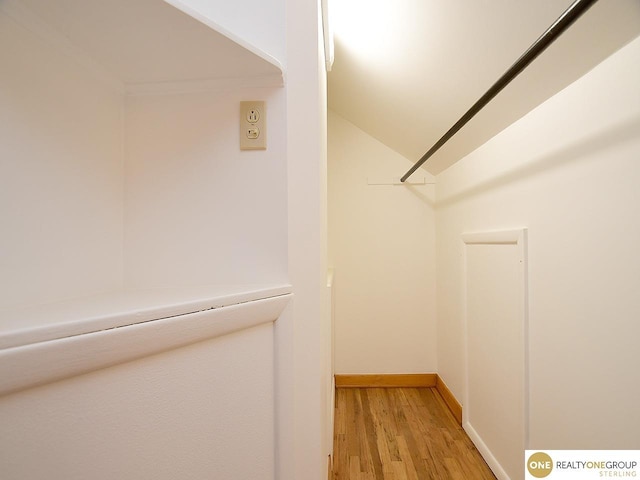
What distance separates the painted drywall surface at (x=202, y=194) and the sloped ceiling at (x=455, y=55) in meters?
0.79

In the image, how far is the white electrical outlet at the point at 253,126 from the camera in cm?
70

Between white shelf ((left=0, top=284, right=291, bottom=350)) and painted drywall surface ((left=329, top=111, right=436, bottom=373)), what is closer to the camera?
white shelf ((left=0, top=284, right=291, bottom=350))

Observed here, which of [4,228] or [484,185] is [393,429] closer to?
[484,185]

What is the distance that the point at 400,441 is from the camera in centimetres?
168

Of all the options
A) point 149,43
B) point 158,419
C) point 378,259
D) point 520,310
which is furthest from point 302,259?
point 378,259

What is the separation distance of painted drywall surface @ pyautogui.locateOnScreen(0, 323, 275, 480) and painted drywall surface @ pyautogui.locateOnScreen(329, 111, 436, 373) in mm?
1795

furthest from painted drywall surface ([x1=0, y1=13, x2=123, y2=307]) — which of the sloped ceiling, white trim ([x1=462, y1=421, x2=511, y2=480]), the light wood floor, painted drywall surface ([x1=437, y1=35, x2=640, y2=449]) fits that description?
white trim ([x1=462, y1=421, x2=511, y2=480])

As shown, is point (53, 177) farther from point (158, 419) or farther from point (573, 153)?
point (573, 153)

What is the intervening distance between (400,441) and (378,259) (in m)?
1.22

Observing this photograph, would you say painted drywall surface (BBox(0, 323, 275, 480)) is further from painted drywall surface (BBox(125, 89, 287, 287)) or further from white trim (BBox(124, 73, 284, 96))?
white trim (BBox(124, 73, 284, 96))

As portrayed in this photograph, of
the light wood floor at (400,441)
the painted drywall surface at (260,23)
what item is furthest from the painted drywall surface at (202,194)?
the light wood floor at (400,441)

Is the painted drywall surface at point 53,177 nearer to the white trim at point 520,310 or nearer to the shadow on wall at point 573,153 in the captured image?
the shadow on wall at point 573,153

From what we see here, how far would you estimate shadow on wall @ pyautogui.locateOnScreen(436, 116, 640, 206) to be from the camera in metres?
0.73

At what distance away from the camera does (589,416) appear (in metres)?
0.85
